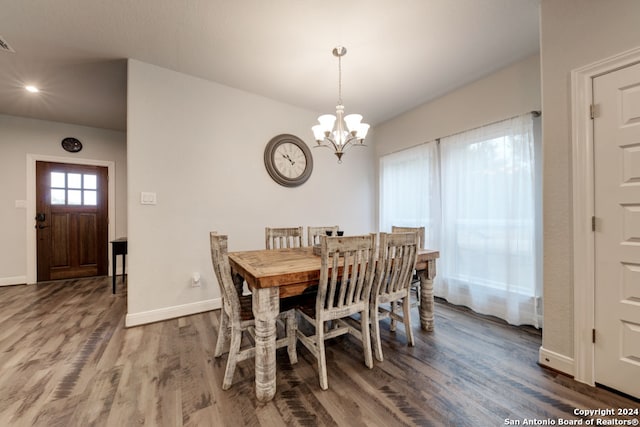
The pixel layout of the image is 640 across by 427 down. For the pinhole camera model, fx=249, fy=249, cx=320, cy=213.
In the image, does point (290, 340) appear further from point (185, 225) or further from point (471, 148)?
point (471, 148)

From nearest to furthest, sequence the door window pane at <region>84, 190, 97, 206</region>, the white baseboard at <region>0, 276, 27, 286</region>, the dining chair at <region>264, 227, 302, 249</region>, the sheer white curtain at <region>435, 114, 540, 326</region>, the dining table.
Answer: the dining table → the sheer white curtain at <region>435, 114, 540, 326</region> → the dining chair at <region>264, 227, 302, 249</region> → the white baseboard at <region>0, 276, 27, 286</region> → the door window pane at <region>84, 190, 97, 206</region>

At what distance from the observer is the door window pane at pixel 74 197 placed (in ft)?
13.5

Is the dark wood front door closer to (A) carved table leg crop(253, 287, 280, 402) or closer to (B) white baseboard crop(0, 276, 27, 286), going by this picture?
(B) white baseboard crop(0, 276, 27, 286)

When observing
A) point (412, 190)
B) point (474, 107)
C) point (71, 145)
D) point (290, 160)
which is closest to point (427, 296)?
point (412, 190)

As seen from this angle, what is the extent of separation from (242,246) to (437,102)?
3130 mm

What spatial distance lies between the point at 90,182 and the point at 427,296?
5459 mm

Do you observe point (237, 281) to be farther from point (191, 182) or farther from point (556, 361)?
point (556, 361)

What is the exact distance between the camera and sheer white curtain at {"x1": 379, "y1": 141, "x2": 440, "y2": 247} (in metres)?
3.30

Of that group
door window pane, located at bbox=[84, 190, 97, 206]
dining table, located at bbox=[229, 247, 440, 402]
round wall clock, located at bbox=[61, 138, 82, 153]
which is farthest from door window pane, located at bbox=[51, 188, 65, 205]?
dining table, located at bbox=[229, 247, 440, 402]

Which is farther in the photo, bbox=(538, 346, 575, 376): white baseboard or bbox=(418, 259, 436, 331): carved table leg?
bbox=(418, 259, 436, 331): carved table leg

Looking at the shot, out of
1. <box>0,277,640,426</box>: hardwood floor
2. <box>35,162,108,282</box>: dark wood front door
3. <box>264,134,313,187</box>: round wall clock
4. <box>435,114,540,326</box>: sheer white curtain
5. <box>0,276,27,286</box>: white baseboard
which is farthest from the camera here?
<box>35,162,108,282</box>: dark wood front door

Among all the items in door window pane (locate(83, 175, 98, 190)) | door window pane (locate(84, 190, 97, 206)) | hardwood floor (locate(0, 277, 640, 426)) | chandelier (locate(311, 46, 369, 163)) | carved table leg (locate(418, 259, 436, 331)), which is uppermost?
chandelier (locate(311, 46, 369, 163))

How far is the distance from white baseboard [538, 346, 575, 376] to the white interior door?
120 mm

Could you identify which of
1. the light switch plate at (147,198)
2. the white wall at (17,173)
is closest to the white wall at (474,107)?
the light switch plate at (147,198)
